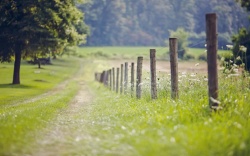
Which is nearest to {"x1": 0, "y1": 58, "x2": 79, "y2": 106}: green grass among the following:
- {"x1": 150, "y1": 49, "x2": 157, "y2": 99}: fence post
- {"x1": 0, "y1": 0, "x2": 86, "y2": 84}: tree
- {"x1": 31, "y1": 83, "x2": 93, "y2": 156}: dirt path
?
{"x1": 0, "y1": 0, "x2": 86, "y2": 84}: tree

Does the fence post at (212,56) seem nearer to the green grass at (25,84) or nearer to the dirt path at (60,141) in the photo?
the dirt path at (60,141)

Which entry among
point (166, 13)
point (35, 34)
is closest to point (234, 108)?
point (35, 34)

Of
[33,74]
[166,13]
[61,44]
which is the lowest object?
[33,74]

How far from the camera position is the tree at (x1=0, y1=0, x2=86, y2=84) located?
4003 cm

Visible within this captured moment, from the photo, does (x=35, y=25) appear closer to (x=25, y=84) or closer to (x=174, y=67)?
(x=25, y=84)

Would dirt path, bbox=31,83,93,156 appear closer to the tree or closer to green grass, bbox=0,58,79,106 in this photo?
green grass, bbox=0,58,79,106

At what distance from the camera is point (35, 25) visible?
133 feet

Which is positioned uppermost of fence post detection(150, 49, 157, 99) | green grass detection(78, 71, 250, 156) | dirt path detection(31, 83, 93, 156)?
fence post detection(150, 49, 157, 99)

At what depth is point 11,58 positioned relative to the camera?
43781mm

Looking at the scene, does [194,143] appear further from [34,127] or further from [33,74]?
[33,74]

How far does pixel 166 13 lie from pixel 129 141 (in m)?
186

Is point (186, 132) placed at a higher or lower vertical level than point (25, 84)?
higher

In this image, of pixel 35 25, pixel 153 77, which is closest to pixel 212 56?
pixel 153 77

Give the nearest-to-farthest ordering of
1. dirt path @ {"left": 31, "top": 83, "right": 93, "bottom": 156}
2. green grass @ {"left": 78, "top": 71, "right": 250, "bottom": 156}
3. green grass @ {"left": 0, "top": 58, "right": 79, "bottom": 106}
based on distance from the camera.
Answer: green grass @ {"left": 78, "top": 71, "right": 250, "bottom": 156} → dirt path @ {"left": 31, "top": 83, "right": 93, "bottom": 156} → green grass @ {"left": 0, "top": 58, "right": 79, "bottom": 106}
